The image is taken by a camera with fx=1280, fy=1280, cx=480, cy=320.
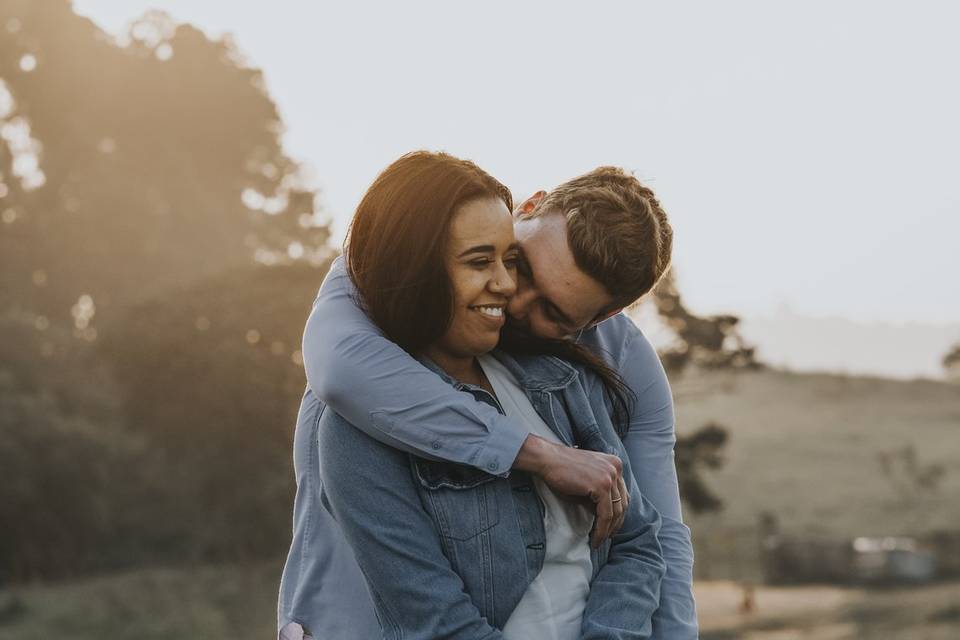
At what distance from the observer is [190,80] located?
97.4ft

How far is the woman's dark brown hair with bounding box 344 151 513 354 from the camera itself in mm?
2096

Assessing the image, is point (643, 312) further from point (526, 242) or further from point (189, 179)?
point (526, 242)

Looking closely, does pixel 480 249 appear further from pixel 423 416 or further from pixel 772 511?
pixel 772 511

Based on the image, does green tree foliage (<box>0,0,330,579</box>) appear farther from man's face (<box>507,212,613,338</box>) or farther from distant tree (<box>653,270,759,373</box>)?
man's face (<box>507,212,613,338</box>)

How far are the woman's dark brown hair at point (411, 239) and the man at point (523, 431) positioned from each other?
66mm

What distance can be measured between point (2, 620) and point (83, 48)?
13.4m

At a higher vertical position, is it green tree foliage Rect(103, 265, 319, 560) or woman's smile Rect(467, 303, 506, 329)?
woman's smile Rect(467, 303, 506, 329)

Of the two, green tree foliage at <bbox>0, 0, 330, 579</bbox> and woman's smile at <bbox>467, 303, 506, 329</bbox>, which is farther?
green tree foliage at <bbox>0, 0, 330, 579</bbox>

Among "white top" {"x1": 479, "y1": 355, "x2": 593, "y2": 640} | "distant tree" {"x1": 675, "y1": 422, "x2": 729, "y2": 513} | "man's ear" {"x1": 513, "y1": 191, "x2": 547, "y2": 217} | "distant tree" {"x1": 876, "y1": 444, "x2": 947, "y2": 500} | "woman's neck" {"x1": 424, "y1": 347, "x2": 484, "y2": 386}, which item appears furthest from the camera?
"distant tree" {"x1": 876, "y1": 444, "x2": 947, "y2": 500}

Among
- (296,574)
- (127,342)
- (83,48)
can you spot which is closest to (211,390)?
(127,342)

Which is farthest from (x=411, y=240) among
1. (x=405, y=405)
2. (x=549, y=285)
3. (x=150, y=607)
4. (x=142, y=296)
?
(x=142, y=296)

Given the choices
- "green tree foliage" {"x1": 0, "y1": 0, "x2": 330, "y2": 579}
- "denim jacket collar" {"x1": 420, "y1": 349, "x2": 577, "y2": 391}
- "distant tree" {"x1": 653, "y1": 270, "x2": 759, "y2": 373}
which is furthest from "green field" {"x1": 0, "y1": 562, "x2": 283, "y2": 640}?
"denim jacket collar" {"x1": 420, "y1": 349, "x2": 577, "y2": 391}

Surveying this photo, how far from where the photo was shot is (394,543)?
2.01 m

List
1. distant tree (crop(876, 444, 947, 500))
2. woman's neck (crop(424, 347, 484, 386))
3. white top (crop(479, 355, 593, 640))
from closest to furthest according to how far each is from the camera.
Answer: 1. white top (crop(479, 355, 593, 640))
2. woman's neck (crop(424, 347, 484, 386))
3. distant tree (crop(876, 444, 947, 500))
